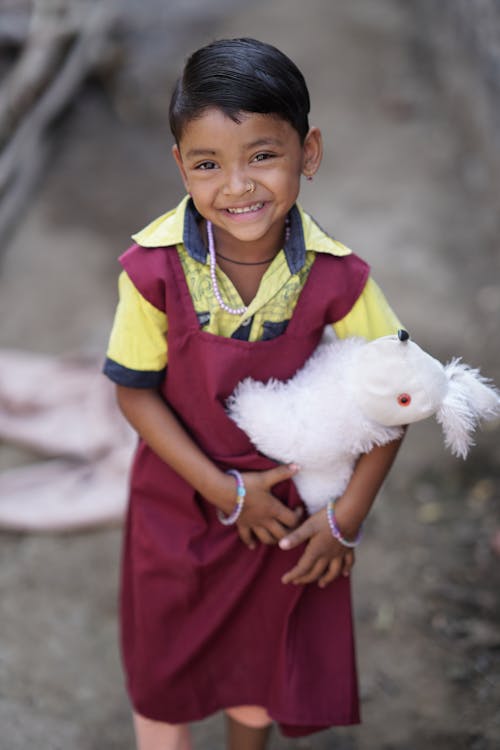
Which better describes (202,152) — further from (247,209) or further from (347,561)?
(347,561)

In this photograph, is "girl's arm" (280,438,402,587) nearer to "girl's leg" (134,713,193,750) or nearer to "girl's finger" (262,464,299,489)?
"girl's finger" (262,464,299,489)

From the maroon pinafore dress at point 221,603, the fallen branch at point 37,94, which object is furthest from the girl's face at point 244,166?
the fallen branch at point 37,94

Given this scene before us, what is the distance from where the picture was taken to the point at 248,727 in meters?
1.86

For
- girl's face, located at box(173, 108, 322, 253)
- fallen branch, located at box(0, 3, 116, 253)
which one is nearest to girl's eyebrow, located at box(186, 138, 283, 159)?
girl's face, located at box(173, 108, 322, 253)

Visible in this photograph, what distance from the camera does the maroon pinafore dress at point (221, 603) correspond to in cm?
159

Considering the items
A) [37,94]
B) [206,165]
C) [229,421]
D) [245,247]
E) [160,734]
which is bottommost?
[160,734]

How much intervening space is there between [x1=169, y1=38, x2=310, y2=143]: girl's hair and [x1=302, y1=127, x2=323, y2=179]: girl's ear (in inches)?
2.9

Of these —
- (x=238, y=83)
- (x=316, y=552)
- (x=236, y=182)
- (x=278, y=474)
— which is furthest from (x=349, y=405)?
(x=238, y=83)

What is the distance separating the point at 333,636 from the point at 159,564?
36 cm

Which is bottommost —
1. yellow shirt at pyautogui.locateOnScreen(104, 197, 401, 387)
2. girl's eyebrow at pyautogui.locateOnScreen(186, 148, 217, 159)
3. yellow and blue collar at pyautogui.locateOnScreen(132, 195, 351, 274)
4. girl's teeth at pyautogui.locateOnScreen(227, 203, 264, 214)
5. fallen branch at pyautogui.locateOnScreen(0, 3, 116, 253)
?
yellow shirt at pyautogui.locateOnScreen(104, 197, 401, 387)

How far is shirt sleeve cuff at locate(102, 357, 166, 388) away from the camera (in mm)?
1559

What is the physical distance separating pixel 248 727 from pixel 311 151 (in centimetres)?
115

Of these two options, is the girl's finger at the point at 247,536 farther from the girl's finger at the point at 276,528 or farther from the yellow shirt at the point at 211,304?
the yellow shirt at the point at 211,304

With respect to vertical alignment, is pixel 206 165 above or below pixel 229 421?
above
